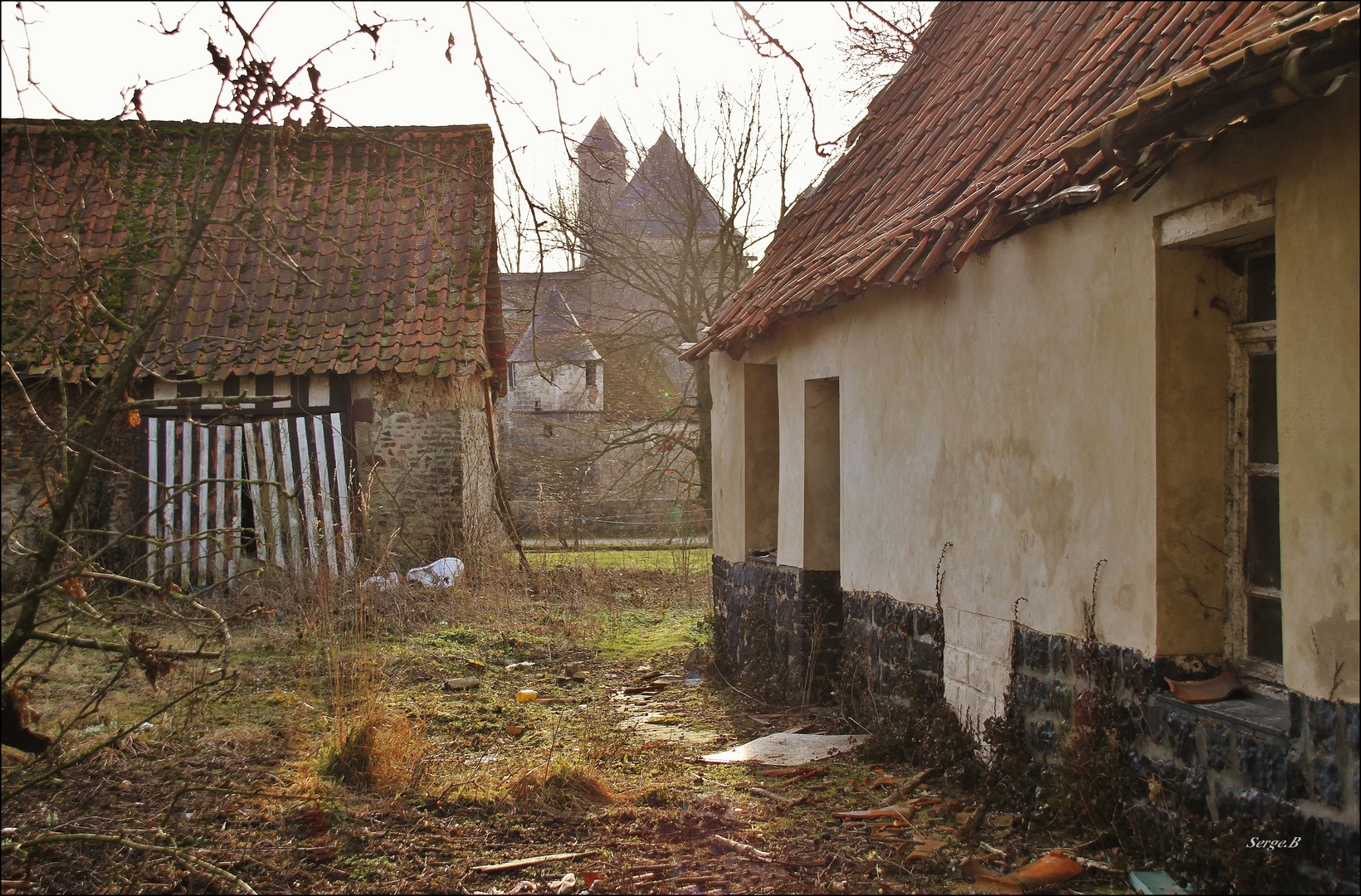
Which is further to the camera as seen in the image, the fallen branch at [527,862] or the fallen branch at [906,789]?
the fallen branch at [906,789]

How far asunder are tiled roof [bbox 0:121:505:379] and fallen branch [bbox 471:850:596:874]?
27.6 ft

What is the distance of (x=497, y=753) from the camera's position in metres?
6.32

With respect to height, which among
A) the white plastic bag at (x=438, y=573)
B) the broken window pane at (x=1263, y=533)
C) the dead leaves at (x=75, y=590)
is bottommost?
the white plastic bag at (x=438, y=573)

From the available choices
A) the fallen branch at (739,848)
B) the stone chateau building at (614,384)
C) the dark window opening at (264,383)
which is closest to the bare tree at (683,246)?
the stone chateau building at (614,384)

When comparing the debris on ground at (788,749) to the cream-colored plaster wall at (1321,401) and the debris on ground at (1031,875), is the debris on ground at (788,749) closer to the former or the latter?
the debris on ground at (1031,875)

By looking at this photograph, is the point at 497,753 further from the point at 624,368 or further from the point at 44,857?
the point at 624,368

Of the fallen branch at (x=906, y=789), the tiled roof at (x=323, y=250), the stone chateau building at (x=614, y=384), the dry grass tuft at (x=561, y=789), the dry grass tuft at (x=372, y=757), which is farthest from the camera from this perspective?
the stone chateau building at (x=614, y=384)

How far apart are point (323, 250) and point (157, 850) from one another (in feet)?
36.0

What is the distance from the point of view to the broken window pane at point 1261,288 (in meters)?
3.77

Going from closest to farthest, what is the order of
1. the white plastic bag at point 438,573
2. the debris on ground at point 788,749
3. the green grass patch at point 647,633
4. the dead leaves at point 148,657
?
the dead leaves at point 148,657 < the debris on ground at point 788,749 < the green grass patch at point 647,633 < the white plastic bag at point 438,573

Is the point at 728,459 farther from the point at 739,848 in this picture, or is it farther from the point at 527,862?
the point at 527,862

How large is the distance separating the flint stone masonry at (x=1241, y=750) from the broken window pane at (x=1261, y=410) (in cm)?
81

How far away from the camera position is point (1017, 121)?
6.11 metres

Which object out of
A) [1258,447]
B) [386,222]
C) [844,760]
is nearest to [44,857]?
[844,760]
